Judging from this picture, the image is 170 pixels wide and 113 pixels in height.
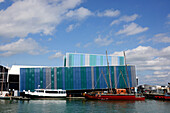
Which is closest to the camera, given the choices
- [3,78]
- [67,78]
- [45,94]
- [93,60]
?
[45,94]

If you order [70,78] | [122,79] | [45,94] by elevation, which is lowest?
[45,94]

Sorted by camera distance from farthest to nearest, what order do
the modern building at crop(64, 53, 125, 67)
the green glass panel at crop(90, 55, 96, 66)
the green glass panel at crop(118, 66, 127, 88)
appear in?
1. the green glass panel at crop(90, 55, 96, 66)
2. the modern building at crop(64, 53, 125, 67)
3. the green glass panel at crop(118, 66, 127, 88)

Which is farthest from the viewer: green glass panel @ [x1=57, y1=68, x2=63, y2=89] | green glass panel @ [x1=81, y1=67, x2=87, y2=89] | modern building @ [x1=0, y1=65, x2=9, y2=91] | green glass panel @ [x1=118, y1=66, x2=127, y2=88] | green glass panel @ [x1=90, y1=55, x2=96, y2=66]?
green glass panel @ [x1=90, y1=55, x2=96, y2=66]

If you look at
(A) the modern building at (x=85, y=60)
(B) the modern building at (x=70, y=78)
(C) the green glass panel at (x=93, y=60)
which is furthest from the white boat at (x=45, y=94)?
(C) the green glass panel at (x=93, y=60)

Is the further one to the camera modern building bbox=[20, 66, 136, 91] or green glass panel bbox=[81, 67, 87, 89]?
green glass panel bbox=[81, 67, 87, 89]

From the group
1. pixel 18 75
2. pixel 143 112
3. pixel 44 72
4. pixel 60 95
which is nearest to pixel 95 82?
pixel 60 95

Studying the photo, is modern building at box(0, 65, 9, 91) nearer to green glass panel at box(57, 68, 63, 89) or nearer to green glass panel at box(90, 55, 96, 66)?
green glass panel at box(57, 68, 63, 89)

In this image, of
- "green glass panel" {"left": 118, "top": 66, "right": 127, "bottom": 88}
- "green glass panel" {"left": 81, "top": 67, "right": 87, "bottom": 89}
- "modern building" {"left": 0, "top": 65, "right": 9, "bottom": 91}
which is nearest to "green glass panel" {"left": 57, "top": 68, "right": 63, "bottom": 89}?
"green glass panel" {"left": 81, "top": 67, "right": 87, "bottom": 89}

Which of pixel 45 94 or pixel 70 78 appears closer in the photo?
pixel 45 94

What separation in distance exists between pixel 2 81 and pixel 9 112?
182 ft

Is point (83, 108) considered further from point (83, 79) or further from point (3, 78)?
point (3, 78)

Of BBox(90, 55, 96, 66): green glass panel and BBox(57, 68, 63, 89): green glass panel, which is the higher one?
BBox(90, 55, 96, 66): green glass panel

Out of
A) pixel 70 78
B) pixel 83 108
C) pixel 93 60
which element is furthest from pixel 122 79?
pixel 83 108

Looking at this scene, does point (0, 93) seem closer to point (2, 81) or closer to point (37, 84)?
point (2, 81)
